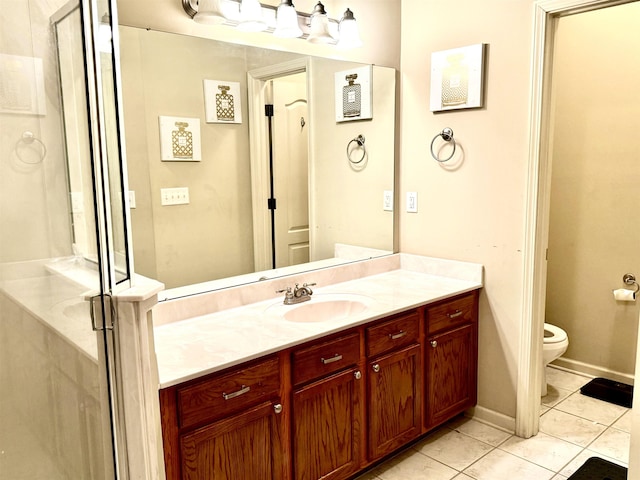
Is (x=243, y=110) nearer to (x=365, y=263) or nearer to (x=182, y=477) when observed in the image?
(x=365, y=263)

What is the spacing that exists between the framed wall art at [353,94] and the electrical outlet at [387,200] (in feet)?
1.45

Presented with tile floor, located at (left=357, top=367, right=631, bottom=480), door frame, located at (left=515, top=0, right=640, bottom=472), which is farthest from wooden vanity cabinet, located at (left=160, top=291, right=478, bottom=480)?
door frame, located at (left=515, top=0, right=640, bottom=472)

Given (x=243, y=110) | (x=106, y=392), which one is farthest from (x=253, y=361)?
(x=243, y=110)

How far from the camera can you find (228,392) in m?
1.65

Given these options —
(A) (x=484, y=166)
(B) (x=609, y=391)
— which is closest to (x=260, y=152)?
(A) (x=484, y=166)

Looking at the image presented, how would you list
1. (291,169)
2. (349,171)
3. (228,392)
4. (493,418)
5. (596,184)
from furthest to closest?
(596,184) → (349,171) → (493,418) → (291,169) → (228,392)

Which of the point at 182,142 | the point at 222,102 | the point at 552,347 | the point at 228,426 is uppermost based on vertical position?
the point at 222,102

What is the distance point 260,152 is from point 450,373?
1.46 metres

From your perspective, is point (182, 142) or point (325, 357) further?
point (182, 142)

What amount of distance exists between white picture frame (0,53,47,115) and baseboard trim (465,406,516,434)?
252 centimetres

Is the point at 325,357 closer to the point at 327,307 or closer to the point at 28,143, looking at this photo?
the point at 327,307

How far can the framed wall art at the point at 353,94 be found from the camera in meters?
2.71

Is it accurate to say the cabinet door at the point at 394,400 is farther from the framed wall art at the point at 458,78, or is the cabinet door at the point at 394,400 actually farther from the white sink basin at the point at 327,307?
the framed wall art at the point at 458,78

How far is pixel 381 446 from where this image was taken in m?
2.24
